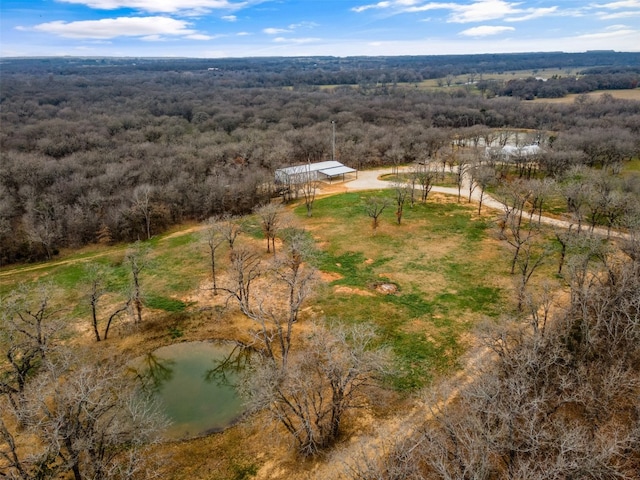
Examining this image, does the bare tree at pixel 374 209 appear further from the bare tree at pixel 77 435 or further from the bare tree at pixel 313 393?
the bare tree at pixel 77 435

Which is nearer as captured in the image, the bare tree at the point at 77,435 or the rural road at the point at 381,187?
the bare tree at the point at 77,435

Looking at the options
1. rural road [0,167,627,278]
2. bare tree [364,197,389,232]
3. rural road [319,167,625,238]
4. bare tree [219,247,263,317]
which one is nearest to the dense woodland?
rural road [0,167,627,278]

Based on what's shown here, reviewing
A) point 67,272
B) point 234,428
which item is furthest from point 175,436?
point 67,272

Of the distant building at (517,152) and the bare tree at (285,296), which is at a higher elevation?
Result: the distant building at (517,152)

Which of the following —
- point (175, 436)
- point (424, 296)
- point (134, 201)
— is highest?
point (134, 201)

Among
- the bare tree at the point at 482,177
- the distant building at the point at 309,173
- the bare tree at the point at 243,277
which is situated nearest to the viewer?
the bare tree at the point at 243,277

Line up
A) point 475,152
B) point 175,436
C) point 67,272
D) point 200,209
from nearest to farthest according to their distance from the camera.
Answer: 1. point 175,436
2. point 67,272
3. point 200,209
4. point 475,152

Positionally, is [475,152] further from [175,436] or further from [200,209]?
[175,436]

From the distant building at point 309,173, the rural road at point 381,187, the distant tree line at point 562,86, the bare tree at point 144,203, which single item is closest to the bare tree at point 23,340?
the bare tree at point 144,203
